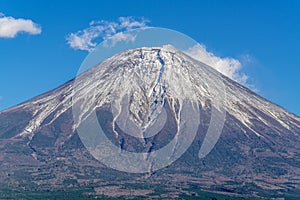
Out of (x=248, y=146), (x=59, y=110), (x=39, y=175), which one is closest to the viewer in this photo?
(x=39, y=175)

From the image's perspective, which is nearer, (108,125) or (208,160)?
(208,160)

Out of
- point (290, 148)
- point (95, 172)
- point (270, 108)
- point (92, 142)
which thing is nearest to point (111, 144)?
point (92, 142)

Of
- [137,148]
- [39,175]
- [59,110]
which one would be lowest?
[39,175]

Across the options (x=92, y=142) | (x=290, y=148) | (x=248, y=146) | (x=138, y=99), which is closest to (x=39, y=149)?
(x=92, y=142)

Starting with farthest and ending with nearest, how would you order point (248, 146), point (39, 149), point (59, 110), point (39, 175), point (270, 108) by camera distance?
point (270, 108) < point (59, 110) < point (248, 146) < point (39, 149) < point (39, 175)

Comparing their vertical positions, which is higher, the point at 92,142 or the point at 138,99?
the point at 138,99

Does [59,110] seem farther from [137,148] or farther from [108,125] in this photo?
[137,148]
